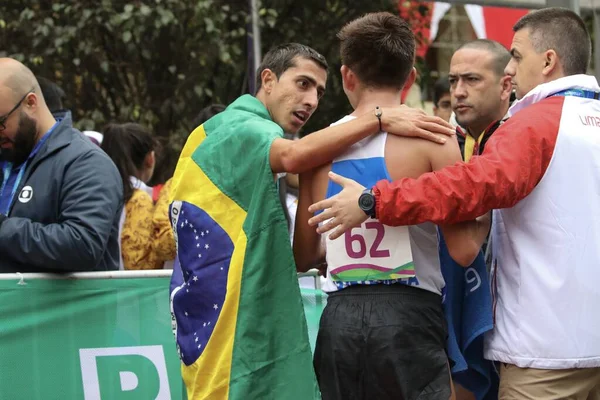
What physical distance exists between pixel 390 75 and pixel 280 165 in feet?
1.77

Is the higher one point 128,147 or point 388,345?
point 128,147

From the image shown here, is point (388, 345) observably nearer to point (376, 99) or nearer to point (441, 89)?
point (376, 99)

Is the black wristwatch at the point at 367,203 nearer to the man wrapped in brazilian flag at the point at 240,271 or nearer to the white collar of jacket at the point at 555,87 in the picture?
the man wrapped in brazilian flag at the point at 240,271

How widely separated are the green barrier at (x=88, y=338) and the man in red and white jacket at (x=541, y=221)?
6.24 feet

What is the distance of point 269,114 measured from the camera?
4.33 m

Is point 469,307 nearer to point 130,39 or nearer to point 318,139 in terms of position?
point 318,139

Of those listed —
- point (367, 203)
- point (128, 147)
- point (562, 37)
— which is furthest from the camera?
point (128, 147)

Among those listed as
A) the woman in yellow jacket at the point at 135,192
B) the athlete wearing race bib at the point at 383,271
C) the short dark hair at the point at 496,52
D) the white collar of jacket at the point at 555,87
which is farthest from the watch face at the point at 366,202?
the woman in yellow jacket at the point at 135,192

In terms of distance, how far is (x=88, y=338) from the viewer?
501 centimetres

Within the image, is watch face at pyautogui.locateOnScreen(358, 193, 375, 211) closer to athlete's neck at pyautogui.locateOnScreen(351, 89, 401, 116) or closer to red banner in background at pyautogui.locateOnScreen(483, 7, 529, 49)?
athlete's neck at pyautogui.locateOnScreen(351, 89, 401, 116)

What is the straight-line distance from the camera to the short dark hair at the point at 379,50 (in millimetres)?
3496

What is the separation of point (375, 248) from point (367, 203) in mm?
210

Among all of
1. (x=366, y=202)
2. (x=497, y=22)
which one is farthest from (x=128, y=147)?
(x=497, y=22)

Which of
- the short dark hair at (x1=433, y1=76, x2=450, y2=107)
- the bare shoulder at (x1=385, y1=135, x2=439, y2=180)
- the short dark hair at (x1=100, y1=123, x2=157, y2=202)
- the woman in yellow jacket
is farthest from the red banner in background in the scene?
the bare shoulder at (x1=385, y1=135, x2=439, y2=180)
